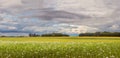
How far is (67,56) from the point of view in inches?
615

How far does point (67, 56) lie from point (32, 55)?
244 centimetres

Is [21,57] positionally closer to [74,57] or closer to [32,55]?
[32,55]

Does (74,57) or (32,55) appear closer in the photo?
(74,57)

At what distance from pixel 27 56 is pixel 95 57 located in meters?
4.44

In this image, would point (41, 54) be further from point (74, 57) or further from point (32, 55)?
point (74, 57)

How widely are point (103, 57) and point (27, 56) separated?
4932 millimetres

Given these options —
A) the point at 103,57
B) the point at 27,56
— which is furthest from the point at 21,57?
the point at 103,57

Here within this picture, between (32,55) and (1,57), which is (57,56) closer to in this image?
(32,55)

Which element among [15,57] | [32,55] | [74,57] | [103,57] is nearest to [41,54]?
[32,55]

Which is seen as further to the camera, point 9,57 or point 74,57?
point 9,57

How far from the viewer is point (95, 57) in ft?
49.3

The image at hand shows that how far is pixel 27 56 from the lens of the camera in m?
16.0

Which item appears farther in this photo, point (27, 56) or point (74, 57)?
point (27, 56)

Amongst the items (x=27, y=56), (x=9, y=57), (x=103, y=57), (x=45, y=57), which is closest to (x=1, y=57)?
(x=9, y=57)
